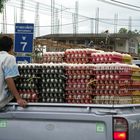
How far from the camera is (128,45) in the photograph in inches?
2303

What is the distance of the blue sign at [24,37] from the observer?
1064 centimetres

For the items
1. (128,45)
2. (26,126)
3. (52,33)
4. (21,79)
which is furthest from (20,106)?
(128,45)

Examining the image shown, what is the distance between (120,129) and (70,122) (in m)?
0.52

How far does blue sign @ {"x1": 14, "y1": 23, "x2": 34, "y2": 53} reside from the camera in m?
10.6

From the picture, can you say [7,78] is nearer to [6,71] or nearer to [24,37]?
[6,71]

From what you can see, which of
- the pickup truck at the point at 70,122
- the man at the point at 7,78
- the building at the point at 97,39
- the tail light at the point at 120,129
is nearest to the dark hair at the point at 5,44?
the man at the point at 7,78

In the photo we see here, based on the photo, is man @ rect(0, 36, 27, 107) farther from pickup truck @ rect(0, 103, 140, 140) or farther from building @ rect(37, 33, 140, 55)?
building @ rect(37, 33, 140, 55)

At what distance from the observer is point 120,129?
4.60 meters

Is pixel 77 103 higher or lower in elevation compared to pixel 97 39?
lower

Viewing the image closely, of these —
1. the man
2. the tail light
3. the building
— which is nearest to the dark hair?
the man

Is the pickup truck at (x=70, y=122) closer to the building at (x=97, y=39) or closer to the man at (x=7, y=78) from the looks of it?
the man at (x=7, y=78)

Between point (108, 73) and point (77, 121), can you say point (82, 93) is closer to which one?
point (108, 73)

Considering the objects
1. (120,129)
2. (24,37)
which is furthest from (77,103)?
(24,37)

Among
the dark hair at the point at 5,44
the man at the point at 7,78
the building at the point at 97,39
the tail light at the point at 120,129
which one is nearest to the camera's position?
the tail light at the point at 120,129
